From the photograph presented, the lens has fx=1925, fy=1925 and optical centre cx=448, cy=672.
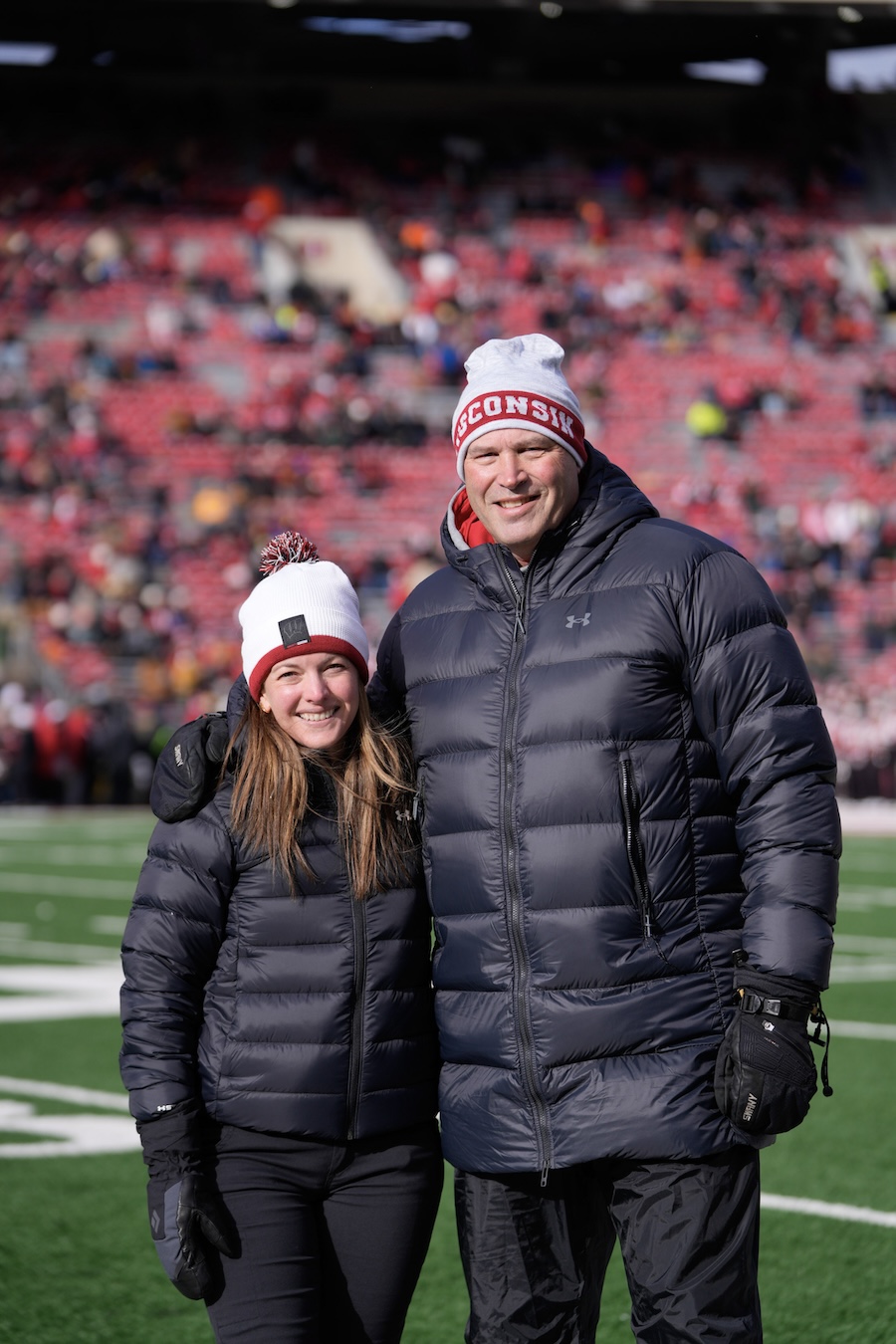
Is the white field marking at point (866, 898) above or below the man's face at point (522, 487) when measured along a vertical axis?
below

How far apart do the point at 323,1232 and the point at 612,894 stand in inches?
29.1

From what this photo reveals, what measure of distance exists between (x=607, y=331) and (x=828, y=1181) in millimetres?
25652

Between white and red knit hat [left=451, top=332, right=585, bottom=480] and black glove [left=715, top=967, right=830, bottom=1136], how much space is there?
3.02 feet

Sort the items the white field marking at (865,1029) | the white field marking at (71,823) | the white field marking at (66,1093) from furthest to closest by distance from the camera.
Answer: the white field marking at (71,823)
the white field marking at (865,1029)
the white field marking at (66,1093)

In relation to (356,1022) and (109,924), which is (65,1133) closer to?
(356,1022)

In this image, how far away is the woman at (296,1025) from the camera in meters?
2.99

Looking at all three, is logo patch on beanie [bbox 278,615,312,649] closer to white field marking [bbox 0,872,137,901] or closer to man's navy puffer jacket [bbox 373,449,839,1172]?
man's navy puffer jacket [bbox 373,449,839,1172]

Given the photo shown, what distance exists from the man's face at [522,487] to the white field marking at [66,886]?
38.2 feet

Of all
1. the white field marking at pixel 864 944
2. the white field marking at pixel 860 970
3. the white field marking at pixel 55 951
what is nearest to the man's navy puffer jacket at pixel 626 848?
the white field marking at pixel 860 970

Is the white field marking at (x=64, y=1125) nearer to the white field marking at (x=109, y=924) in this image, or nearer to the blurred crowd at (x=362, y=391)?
the white field marking at (x=109, y=924)

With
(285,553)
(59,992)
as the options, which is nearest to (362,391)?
(59,992)

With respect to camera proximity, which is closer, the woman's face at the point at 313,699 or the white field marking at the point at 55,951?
the woman's face at the point at 313,699

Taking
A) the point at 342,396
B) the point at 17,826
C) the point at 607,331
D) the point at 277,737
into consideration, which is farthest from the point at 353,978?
the point at 607,331

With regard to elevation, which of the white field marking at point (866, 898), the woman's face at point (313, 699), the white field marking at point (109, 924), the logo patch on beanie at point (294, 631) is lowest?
the white field marking at point (866, 898)
